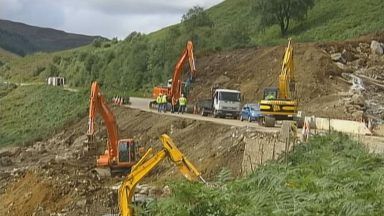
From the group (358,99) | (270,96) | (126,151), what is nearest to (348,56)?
(358,99)

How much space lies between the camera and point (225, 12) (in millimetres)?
145500

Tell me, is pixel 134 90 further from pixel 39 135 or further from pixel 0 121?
pixel 39 135

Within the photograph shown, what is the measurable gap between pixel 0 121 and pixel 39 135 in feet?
76.1

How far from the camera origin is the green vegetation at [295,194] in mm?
12172

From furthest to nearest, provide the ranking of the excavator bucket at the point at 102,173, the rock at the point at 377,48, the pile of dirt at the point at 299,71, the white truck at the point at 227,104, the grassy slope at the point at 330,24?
the grassy slope at the point at 330,24, the rock at the point at 377,48, the pile of dirt at the point at 299,71, the white truck at the point at 227,104, the excavator bucket at the point at 102,173

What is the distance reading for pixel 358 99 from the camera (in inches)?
1801

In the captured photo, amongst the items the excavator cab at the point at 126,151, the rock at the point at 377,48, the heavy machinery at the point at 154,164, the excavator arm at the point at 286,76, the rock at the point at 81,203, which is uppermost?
the rock at the point at 377,48

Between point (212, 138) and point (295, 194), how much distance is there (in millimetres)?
24021

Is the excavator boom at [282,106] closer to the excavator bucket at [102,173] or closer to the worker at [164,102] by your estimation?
the excavator bucket at [102,173]

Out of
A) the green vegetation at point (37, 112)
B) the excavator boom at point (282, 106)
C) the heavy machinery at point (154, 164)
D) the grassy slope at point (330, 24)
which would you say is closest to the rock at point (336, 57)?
the excavator boom at point (282, 106)

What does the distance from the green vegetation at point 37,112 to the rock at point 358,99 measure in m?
27.5

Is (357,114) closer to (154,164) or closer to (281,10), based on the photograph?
(154,164)

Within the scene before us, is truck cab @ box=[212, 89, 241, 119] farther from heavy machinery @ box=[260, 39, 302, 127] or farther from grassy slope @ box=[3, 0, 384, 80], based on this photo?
grassy slope @ box=[3, 0, 384, 80]

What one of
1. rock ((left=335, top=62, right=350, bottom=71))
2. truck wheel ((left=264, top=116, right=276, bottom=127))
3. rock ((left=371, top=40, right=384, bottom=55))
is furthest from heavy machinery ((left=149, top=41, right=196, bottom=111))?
rock ((left=371, top=40, right=384, bottom=55))
